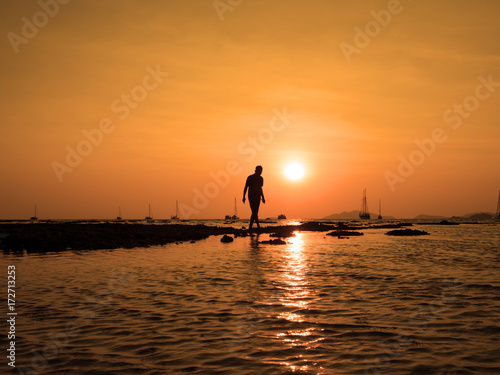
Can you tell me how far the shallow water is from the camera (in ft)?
16.9

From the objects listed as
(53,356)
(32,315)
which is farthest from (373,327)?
(32,315)

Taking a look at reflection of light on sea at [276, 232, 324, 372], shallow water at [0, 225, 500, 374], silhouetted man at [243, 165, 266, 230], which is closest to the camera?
shallow water at [0, 225, 500, 374]

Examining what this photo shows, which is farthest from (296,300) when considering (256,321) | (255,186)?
(255,186)

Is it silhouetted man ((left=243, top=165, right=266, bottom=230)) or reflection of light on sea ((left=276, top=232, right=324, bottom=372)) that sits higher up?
silhouetted man ((left=243, top=165, right=266, bottom=230))

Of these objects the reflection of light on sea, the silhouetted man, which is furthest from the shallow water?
the silhouetted man

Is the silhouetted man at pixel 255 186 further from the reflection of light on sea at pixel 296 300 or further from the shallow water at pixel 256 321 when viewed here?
the shallow water at pixel 256 321

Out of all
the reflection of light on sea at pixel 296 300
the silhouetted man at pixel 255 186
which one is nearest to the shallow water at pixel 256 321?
the reflection of light on sea at pixel 296 300

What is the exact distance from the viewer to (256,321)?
695cm

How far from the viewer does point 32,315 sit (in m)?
7.36

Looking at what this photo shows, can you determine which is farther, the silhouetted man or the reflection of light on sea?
the silhouetted man

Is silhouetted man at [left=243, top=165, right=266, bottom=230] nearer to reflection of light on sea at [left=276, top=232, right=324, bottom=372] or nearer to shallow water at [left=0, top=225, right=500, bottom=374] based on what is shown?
reflection of light on sea at [left=276, top=232, right=324, bottom=372]

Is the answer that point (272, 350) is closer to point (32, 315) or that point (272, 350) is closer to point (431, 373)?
point (431, 373)

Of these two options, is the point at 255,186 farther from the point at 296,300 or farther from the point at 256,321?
the point at 256,321

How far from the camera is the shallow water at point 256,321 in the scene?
5148 mm
